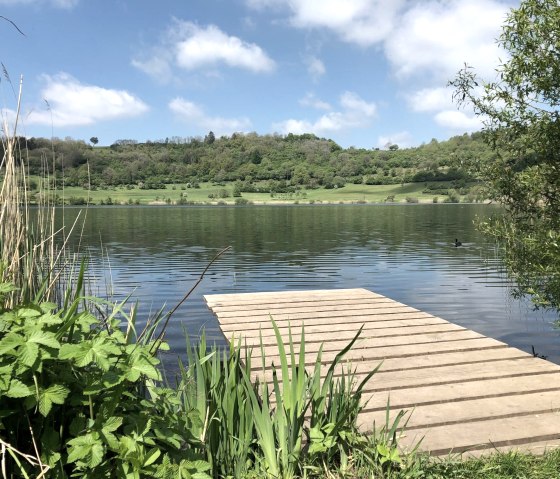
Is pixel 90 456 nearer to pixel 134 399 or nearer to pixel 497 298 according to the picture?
pixel 134 399

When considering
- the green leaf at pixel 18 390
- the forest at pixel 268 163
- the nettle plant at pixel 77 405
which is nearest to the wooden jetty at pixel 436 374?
the nettle plant at pixel 77 405

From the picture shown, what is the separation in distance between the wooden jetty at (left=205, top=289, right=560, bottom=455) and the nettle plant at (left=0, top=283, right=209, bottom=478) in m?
1.74

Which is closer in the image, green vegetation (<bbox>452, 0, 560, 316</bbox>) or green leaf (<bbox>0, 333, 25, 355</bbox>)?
green leaf (<bbox>0, 333, 25, 355</bbox>)

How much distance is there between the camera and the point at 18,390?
1958 millimetres

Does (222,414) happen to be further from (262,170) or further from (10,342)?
(262,170)

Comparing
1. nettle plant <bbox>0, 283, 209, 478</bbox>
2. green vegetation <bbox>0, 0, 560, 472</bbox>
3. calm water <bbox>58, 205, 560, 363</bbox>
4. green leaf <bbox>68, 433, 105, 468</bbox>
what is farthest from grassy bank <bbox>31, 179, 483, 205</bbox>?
green leaf <bbox>68, 433, 105, 468</bbox>

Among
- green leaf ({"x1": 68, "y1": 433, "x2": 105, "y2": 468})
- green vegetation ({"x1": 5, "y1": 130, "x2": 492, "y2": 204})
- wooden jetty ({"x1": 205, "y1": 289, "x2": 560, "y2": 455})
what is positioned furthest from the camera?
green vegetation ({"x1": 5, "y1": 130, "x2": 492, "y2": 204})

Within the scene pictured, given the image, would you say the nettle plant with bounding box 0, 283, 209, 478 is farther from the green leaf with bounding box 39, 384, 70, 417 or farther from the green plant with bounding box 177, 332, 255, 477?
the green plant with bounding box 177, 332, 255, 477

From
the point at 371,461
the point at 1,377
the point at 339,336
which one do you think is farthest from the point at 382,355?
the point at 1,377

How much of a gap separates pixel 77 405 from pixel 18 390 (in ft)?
1.23

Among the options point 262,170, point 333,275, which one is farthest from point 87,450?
point 262,170

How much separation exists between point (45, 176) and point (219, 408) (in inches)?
Answer: 103

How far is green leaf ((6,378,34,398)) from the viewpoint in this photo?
76.4 inches

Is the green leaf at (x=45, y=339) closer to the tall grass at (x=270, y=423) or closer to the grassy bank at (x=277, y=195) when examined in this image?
the tall grass at (x=270, y=423)
